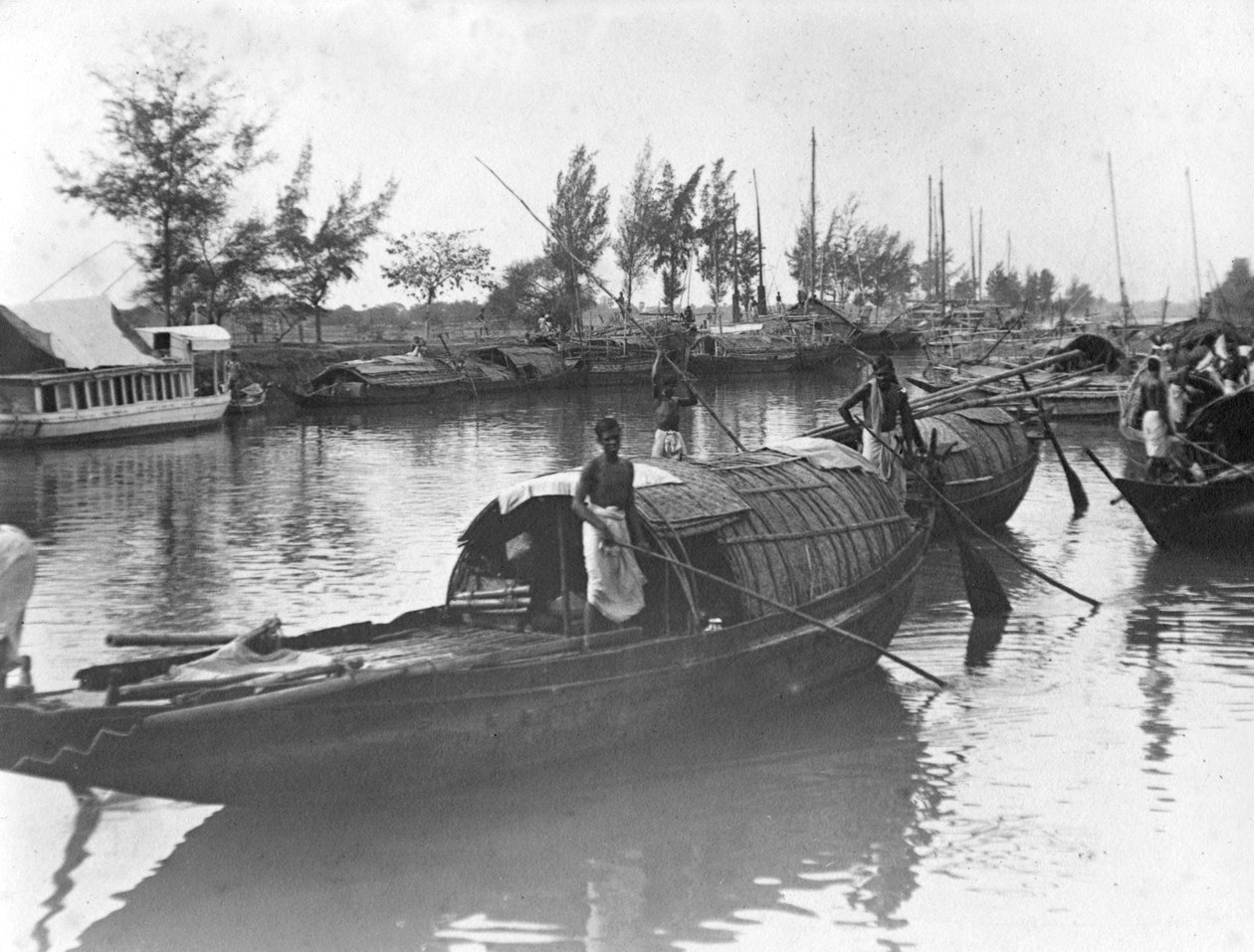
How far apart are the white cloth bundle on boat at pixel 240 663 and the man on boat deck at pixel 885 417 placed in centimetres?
671

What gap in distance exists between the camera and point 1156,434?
1374 cm

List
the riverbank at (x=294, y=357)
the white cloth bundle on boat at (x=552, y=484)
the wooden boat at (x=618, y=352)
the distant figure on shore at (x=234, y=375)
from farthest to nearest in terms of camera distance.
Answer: the wooden boat at (x=618, y=352)
the riverbank at (x=294, y=357)
the distant figure on shore at (x=234, y=375)
the white cloth bundle on boat at (x=552, y=484)

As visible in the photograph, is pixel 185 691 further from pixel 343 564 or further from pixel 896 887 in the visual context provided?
pixel 343 564

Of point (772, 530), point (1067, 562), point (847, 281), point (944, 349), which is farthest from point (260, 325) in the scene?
point (847, 281)

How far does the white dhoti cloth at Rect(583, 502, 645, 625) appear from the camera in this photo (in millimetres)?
7695

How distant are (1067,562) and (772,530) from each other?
21.6 feet

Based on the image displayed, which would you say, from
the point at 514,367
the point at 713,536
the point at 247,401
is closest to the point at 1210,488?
the point at 713,536

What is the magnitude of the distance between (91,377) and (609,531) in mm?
22894

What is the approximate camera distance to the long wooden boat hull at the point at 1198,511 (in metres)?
13.0

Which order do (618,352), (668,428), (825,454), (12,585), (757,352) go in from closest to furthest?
(12,585) → (825,454) → (668,428) → (618,352) → (757,352)

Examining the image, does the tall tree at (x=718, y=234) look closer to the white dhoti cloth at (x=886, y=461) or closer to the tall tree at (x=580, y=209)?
the tall tree at (x=580, y=209)

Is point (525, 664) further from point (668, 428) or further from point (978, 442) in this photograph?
point (978, 442)

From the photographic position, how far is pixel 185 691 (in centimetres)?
620

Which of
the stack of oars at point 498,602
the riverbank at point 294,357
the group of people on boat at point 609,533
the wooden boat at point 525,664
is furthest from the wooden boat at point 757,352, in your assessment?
the group of people on boat at point 609,533
